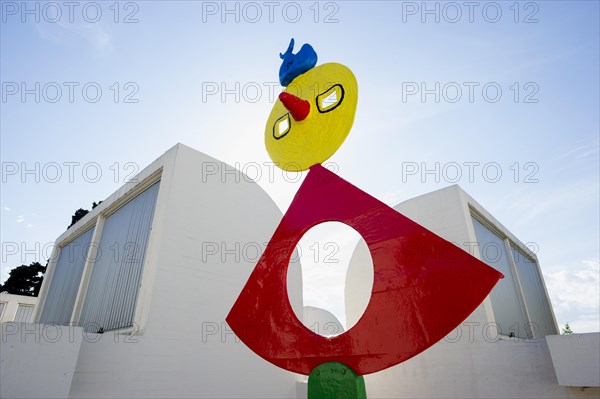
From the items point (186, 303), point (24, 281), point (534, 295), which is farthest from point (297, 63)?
point (24, 281)

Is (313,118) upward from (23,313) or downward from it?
upward

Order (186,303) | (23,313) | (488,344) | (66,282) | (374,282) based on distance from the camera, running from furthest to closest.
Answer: (23,313), (66,282), (488,344), (186,303), (374,282)

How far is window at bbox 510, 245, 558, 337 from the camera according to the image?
10000 millimetres

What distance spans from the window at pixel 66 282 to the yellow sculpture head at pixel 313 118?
289 inches

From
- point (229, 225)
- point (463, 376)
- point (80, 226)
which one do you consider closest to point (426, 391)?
point (463, 376)

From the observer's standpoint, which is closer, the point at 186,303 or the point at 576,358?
the point at 576,358

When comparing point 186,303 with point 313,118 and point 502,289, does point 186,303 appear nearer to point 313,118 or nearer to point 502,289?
point 313,118

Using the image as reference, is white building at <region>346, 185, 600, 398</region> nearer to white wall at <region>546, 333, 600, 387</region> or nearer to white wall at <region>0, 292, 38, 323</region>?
white wall at <region>546, 333, 600, 387</region>

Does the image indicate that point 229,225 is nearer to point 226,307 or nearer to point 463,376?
point 226,307

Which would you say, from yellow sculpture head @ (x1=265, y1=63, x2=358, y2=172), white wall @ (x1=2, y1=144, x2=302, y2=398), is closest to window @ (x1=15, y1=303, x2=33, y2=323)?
white wall @ (x1=2, y1=144, x2=302, y2=398)

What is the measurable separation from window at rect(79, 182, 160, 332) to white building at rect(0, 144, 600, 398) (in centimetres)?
4

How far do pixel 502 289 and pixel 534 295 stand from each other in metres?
3.34

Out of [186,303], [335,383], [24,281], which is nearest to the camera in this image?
[335,383]

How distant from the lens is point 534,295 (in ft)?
36.2
